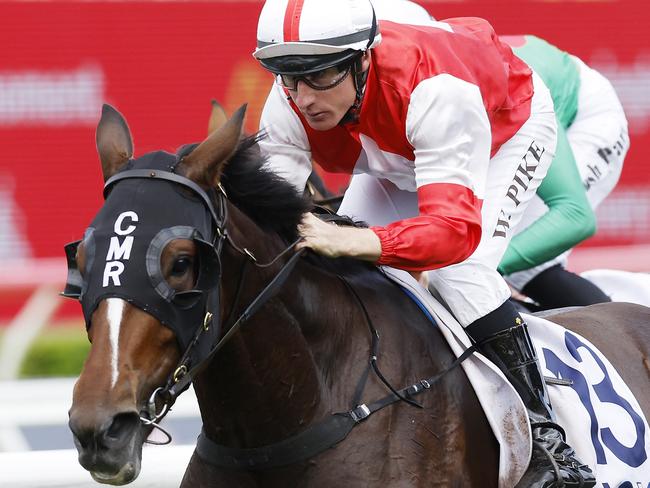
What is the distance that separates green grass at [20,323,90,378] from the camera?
26.7 ft

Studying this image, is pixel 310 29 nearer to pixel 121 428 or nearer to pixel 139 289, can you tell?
pixel 139 289

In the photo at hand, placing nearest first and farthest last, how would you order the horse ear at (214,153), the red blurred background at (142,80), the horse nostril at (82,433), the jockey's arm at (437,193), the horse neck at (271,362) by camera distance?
the horse nostril at (82,433), the horse ear at (214,153), the horse neck at (271,362), the jockey's arm at (437,193), the red blurred background at (142,80)

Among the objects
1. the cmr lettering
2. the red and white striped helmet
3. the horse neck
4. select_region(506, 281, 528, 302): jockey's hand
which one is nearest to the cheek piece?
the cmr lettering

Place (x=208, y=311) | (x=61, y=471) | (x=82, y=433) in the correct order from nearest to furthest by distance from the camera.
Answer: (x=82, y=433) < (x=208, y=311) < (x=61, y=471)

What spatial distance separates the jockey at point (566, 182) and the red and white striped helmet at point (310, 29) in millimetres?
1611

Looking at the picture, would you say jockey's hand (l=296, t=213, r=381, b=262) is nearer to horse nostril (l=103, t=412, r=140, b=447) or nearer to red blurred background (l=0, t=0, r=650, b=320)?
horse nostril (l=103, t=412, r=140, b=447)

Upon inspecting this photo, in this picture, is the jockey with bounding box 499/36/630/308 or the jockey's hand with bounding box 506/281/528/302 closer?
the jockey with bounding box 499/36/630/308

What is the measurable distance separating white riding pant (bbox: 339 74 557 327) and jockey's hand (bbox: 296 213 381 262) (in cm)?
40

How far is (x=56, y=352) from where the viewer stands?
8.17 metres

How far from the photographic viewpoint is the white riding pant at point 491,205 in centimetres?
331

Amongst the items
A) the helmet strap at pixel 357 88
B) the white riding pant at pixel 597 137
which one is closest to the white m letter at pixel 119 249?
the helmet strap at pixel 357 88

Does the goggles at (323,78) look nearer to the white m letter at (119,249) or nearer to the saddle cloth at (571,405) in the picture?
the saddle cloth at (571,405)

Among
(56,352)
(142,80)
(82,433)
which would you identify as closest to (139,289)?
(82,433)

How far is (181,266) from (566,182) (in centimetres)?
247
